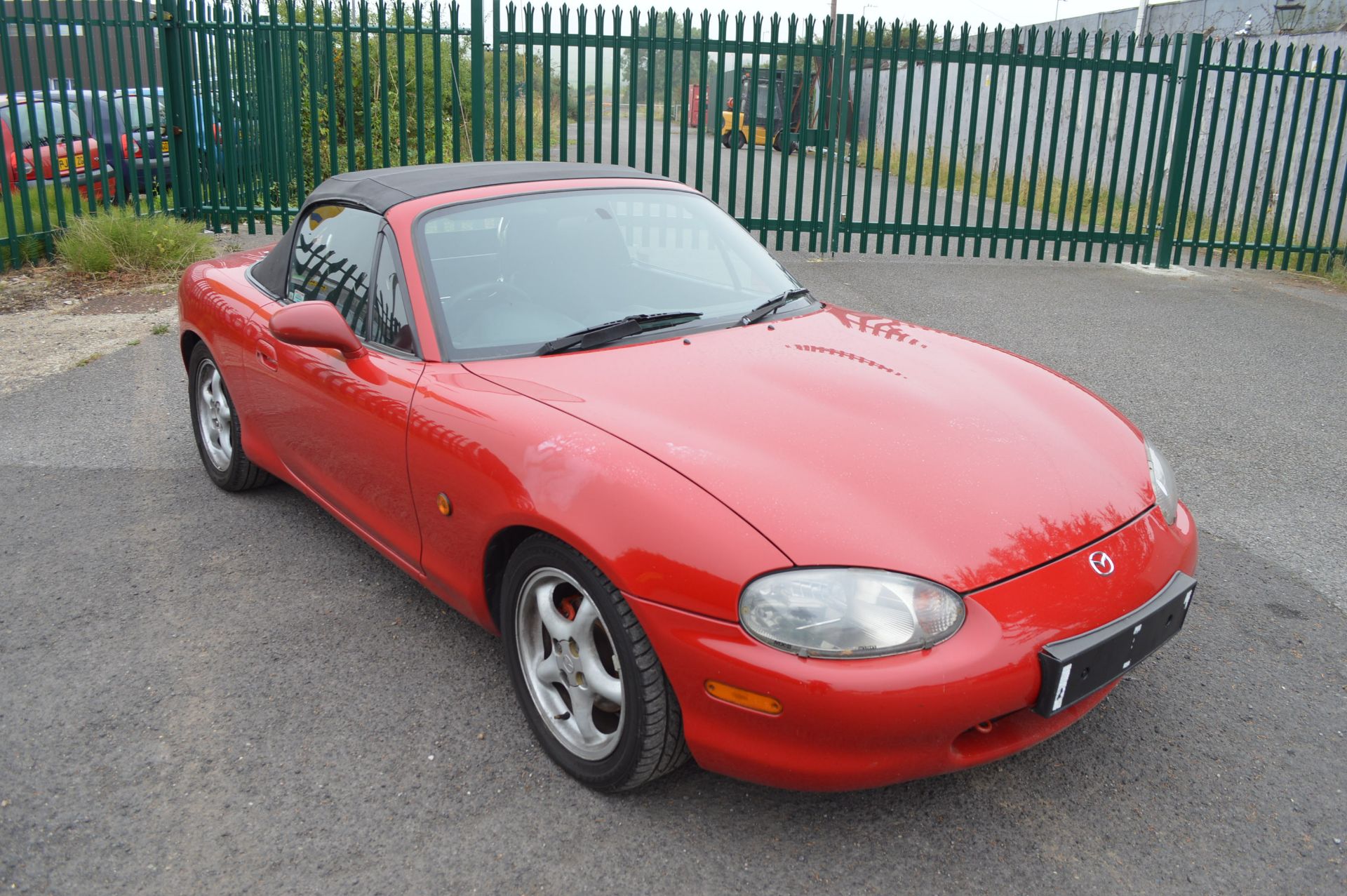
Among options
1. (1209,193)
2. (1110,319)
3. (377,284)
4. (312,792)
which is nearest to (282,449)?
(377,284)

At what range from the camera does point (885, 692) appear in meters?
2.09

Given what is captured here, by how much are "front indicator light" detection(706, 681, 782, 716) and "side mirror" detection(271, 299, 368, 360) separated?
1.67 m

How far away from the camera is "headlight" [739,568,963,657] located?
2121 mm

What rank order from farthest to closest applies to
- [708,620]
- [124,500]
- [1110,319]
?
1. [1110,319]
2. [124,500]
3. [708,620]

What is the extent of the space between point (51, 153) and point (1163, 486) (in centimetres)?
988

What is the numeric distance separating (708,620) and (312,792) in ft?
3.89

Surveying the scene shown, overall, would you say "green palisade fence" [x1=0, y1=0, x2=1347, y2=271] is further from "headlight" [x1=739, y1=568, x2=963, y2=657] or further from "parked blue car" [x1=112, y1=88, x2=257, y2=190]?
"headlight" [x1=739, y1=568, x2=963, y2=657]

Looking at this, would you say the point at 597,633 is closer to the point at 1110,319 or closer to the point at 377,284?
the point at 377,284

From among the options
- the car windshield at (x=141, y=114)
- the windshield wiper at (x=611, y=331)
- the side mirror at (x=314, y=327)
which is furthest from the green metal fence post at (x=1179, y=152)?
the car windshield at (x=141, y=114)

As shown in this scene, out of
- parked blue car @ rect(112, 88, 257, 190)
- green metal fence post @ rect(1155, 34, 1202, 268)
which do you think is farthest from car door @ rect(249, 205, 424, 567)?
green metal fence post @ rect(1155, 34, 1202, 268)

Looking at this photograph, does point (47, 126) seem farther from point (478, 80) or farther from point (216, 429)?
point (216, 429)

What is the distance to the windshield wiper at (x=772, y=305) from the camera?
11.3 feet

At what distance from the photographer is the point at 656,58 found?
10.4m

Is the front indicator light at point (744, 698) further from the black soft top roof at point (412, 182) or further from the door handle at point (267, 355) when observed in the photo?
the door handle at point (267, 355)
